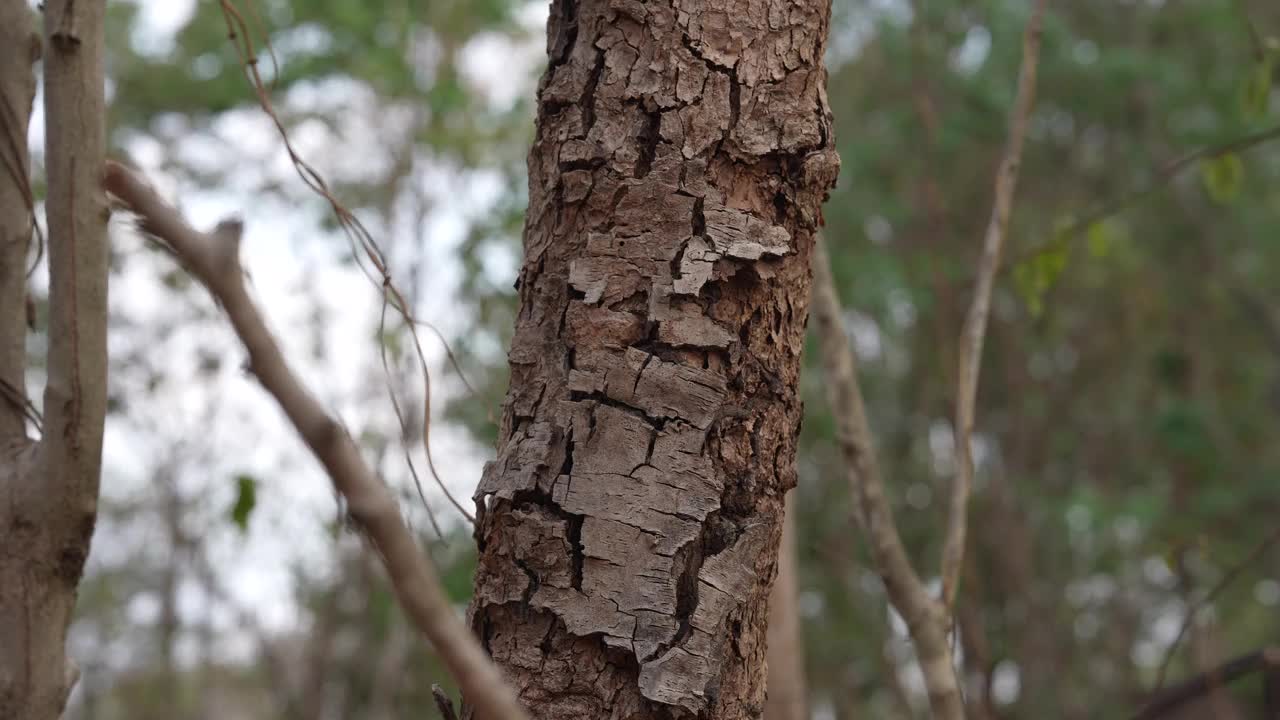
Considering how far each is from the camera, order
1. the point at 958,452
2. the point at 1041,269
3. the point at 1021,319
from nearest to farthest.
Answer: the point at 958,452, the point at 1041,269, the point at 1021,319

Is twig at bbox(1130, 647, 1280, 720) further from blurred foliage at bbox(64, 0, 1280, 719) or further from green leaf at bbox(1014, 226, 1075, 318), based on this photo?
blurred foliage at bbox(64, 0, 1280, 719)

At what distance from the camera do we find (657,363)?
106 cm

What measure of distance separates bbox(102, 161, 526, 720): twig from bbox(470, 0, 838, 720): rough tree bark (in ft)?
1.40

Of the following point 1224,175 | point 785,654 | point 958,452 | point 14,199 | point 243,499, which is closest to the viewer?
point 14,199

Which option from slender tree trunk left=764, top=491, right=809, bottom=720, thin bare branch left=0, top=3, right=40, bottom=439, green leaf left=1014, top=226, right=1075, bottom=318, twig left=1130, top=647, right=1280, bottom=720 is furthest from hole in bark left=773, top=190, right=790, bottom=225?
→ slender tree trunk left=764, top=491, right=809, bottom=720

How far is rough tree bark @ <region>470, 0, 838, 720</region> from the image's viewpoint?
1.03m

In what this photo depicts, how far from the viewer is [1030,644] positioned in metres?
11.2

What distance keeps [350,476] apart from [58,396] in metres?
0.80

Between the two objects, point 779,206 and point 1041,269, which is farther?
point 1041,269

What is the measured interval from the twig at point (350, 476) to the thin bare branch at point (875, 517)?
1.17 meters

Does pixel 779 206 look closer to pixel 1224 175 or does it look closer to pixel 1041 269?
pixel 1041 269

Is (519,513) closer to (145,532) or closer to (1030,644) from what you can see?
(1030,644)

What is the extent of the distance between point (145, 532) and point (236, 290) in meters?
13.1

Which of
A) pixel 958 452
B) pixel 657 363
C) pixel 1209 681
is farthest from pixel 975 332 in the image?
pixel 657 363
